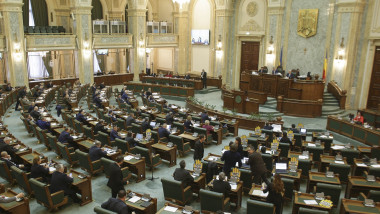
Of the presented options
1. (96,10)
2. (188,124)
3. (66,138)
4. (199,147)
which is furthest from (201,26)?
(199,147)

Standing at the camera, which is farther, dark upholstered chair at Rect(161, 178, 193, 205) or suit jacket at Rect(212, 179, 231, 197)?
dark upholstered chair at Rect(161, 178, 193, 205)

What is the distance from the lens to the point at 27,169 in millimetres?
8562

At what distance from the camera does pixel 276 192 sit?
6555 millimetres

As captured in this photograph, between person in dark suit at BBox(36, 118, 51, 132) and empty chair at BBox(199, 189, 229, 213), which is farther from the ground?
person in dark suit at BBox(36, 118, 51, 132)

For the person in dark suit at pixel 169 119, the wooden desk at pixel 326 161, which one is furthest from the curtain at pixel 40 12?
the wooden desk at pixel 326 161

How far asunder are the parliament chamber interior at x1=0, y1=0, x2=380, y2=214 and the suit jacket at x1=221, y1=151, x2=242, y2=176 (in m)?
0.06

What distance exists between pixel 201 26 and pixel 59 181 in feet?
68.6

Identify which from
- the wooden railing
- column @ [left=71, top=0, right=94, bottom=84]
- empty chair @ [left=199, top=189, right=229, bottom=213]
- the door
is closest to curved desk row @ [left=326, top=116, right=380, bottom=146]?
the wooden railing

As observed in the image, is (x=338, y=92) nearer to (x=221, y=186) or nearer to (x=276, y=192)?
(x=276, y=192)

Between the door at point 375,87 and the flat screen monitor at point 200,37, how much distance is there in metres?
12.4

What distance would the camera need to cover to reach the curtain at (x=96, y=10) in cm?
2841

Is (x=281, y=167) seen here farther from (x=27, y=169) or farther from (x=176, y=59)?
(x=176, y=59)

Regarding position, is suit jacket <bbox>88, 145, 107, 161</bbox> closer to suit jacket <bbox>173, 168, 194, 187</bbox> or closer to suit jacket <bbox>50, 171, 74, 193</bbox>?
suit jacket <bbox>50, 171, 74, 193</bbox>

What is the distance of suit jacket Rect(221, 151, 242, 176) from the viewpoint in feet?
27.5
